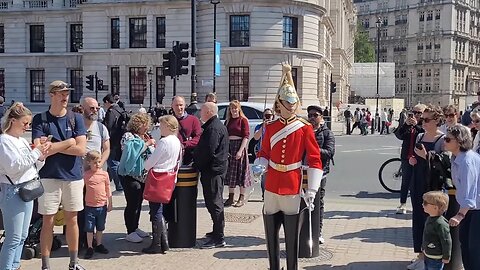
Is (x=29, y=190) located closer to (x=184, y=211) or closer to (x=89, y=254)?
(x=89, y=254)

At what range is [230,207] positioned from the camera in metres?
10.2

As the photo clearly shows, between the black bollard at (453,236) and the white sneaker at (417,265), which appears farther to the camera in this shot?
the white sneaker at (417,265)

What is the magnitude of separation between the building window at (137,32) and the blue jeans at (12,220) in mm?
42100

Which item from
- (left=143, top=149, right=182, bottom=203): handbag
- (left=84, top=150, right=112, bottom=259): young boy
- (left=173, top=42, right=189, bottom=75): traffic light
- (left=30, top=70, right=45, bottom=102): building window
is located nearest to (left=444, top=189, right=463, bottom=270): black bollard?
(left=143, top=149, right=182, bottom=203): handbag

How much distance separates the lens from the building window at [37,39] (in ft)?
173

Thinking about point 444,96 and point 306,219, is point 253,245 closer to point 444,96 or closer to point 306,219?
point 306,219

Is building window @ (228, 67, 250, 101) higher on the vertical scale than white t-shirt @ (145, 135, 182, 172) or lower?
higher


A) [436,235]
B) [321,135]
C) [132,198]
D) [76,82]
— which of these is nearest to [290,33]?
[76,82]

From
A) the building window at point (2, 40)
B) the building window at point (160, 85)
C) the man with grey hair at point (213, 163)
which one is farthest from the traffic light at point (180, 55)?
the building window at point (2, 40)

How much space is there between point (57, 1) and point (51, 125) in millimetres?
51081

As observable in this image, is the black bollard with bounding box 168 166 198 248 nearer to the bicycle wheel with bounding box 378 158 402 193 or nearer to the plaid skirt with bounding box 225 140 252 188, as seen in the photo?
the plaid skirt with bounding box 225 140 252 188

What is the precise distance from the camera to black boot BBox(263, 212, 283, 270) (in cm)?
567

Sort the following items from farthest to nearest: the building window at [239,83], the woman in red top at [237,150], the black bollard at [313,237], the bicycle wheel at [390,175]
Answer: the building window at [239,83]
the bicycle wheel at [390,175]
the woman in red top at [237,150]
the black bollard at [313,237]

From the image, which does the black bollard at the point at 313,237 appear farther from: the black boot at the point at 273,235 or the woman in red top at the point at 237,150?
the woman in red top at the point at 237,150
